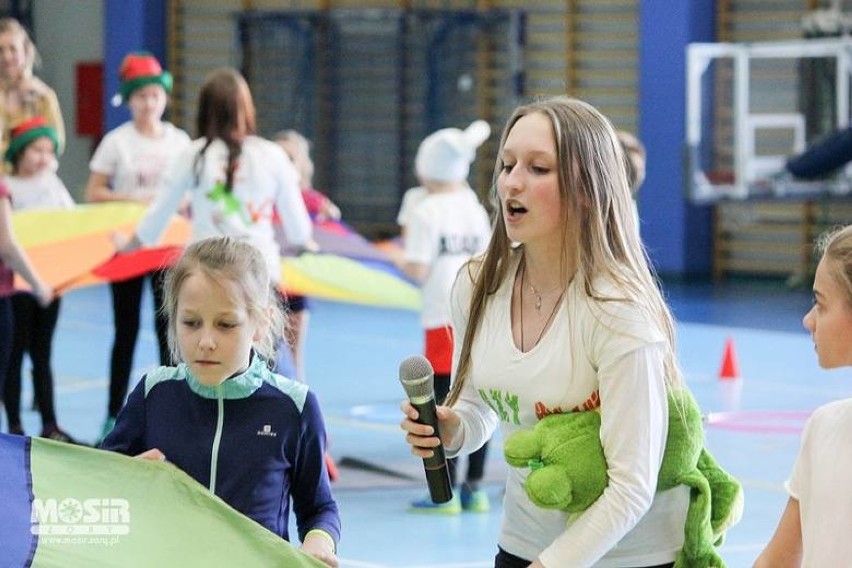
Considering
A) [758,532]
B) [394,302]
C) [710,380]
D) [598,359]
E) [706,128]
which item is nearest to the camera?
[598,359]

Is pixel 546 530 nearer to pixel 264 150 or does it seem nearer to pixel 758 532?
pixel 758 532

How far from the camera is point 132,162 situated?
7.69m

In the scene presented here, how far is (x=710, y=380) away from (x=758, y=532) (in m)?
3.75

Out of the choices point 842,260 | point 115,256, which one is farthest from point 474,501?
point 842,260

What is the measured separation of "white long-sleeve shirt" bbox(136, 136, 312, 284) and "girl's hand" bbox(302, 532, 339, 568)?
3286 millimetres

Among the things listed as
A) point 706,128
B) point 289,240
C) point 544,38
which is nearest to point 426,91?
point 544,38

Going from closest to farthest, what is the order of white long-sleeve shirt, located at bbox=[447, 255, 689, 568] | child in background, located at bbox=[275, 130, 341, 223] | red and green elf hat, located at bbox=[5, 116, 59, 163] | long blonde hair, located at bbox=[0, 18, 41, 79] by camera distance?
white long-sleeve shirt, located at bbox=[447, 255, 689, 568], red and green elf hat, located at bbox=[5, 116, 59, 163], long blonde hair, located at bbox=[0, 18, 41, 79], child in background, located at bbox=[275, 130, 341, 223]

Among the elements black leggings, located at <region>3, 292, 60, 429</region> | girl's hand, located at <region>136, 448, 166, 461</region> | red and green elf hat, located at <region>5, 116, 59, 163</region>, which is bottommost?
black leggings, located at <region>3, 292, 60, 429</region>

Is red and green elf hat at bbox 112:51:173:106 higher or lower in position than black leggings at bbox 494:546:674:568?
higher

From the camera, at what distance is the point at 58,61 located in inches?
773

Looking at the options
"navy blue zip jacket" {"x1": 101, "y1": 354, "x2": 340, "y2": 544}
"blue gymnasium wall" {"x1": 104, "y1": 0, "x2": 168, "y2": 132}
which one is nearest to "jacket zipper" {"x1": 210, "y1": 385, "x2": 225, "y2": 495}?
"navy blue zip jacket" {"x1": 101, "y1": 354, "x2": 340, "y2": 544}

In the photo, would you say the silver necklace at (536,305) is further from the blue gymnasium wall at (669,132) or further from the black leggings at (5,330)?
the blue gymnasium wall at (669,132)

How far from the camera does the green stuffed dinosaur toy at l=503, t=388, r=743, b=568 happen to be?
2.70 meters

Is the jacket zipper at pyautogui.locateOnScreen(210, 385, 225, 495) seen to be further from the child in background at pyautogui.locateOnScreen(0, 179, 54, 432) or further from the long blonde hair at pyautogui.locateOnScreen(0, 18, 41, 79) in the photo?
the long blonde hair at pyautogui.locateOnScreen(0, 18, 41, 79)
